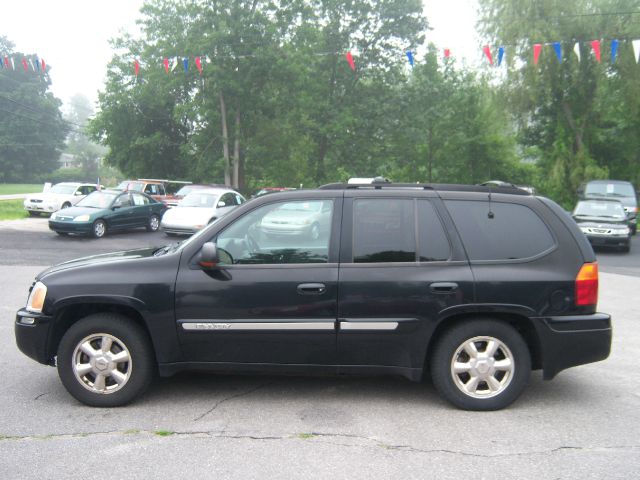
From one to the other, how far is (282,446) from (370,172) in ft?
121

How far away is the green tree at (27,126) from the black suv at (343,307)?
74.7 meters

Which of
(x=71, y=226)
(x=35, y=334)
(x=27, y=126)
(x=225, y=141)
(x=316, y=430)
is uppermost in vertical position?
(x=27, y=126)

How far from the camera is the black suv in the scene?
Result: 4328 millimetres

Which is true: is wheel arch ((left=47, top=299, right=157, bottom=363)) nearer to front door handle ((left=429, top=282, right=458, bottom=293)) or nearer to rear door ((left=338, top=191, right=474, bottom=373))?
rear door ((left=338, top=191, right=474, bottom=373))

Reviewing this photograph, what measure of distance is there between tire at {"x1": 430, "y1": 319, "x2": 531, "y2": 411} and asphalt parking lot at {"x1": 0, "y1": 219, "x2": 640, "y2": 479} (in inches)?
5.1

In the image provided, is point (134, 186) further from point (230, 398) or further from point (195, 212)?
point (230, 398)

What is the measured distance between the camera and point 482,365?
4371 millimetres

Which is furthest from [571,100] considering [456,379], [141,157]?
[456,379]

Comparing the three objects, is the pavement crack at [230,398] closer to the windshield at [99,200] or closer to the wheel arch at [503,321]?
the wheel arch at [503,321]

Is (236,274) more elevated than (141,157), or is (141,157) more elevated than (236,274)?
(141,157)

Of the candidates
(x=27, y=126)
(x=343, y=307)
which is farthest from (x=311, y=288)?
(x=27, y=126)

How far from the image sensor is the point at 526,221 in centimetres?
454

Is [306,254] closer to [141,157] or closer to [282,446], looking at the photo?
[282,446]

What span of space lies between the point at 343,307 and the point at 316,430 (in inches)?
34.6
